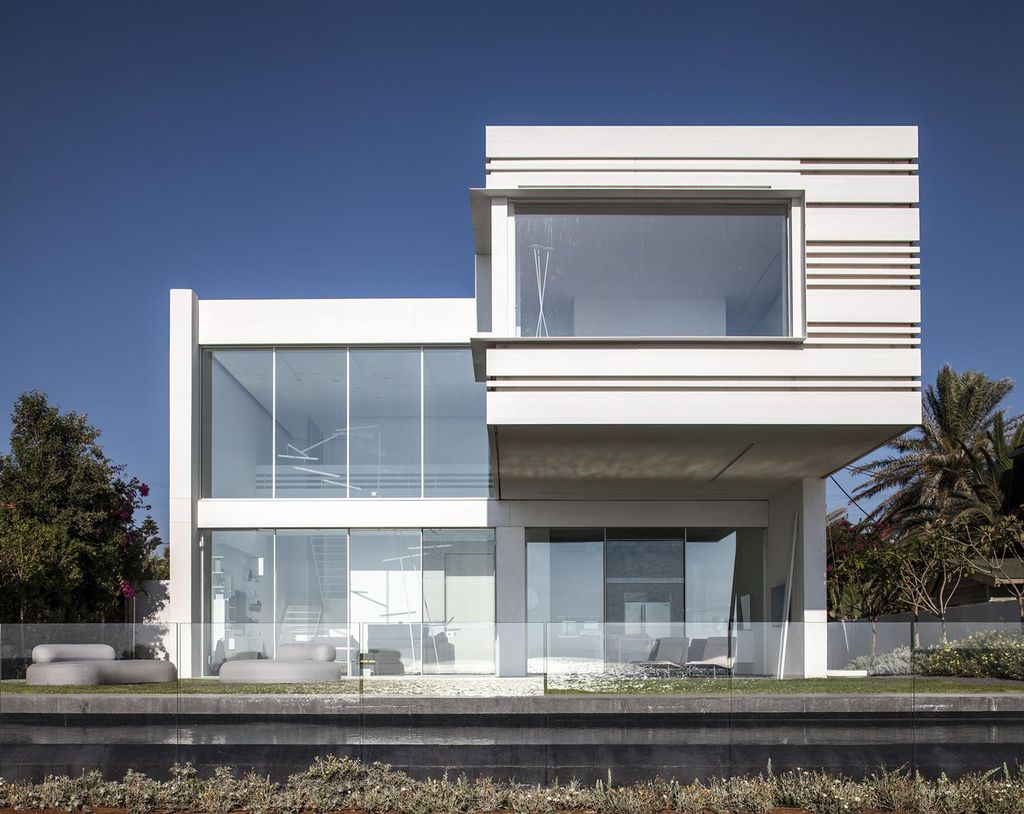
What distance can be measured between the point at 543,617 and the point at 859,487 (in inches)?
834

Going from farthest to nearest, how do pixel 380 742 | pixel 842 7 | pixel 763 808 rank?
pixel 842 7 < pixel 380 742 < pixel 763 808

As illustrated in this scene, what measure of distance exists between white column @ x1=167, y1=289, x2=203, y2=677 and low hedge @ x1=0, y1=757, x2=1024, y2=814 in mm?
9713

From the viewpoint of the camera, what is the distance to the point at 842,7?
915 inches

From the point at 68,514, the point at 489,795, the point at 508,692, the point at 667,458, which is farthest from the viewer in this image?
the point at 68,514

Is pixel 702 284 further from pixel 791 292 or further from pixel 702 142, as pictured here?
pixel 702 142

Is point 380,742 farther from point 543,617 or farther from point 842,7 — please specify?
point 842,7

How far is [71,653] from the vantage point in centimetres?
1354

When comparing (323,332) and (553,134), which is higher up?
(553,134)

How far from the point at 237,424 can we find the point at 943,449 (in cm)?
2216

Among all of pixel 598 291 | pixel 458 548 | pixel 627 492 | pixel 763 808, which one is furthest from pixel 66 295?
pixel 763 808

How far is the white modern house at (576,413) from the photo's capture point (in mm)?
15727

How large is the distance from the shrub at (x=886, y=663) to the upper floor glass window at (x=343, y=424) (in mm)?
8899

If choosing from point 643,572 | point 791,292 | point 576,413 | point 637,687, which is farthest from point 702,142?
point 643,572

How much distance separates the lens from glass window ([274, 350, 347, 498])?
69.1 feet
